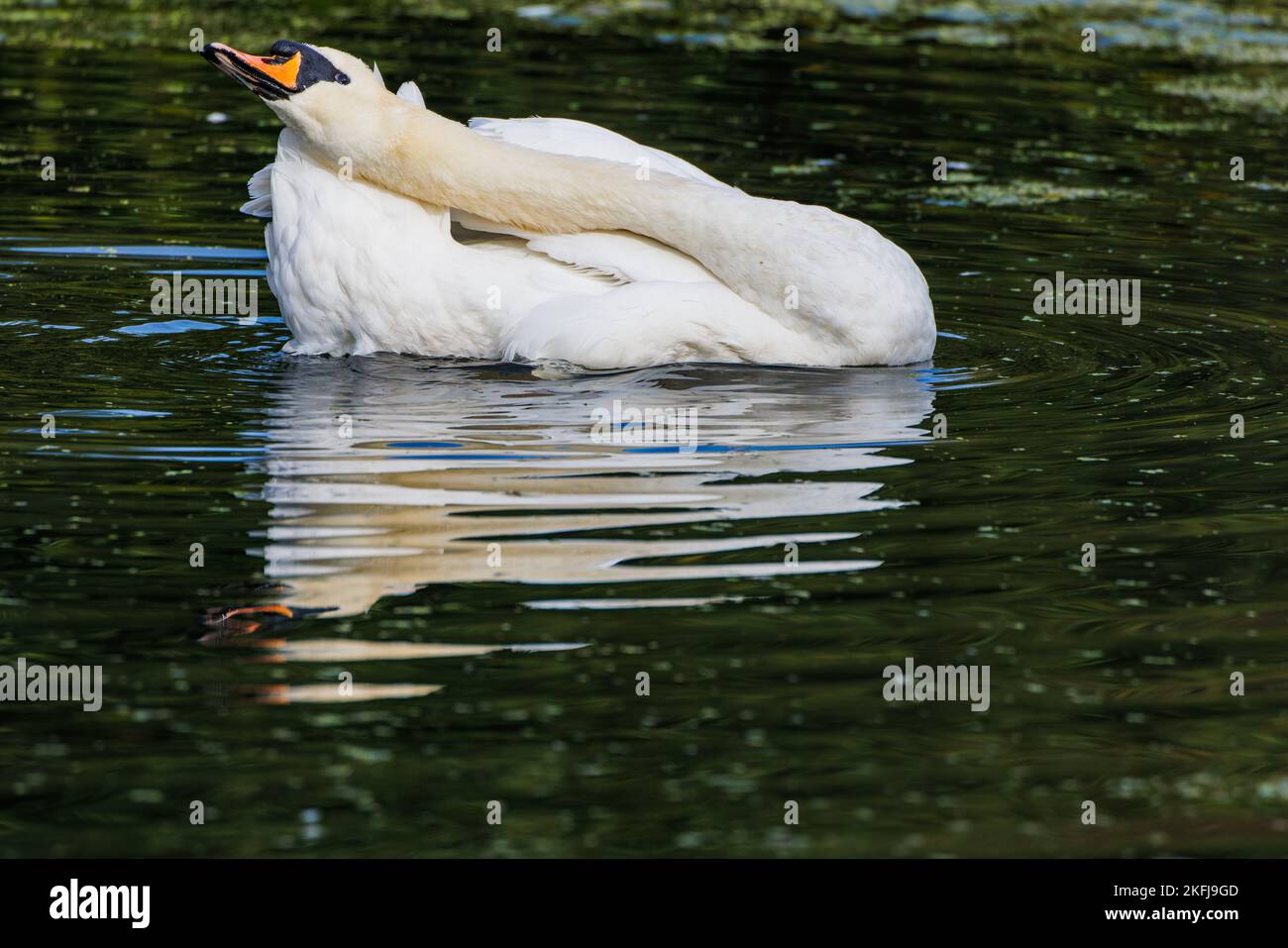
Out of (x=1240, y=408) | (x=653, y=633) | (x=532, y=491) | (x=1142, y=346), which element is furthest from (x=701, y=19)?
(x=653, y=633)

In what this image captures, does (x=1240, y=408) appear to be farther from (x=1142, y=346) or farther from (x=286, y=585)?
(x=286, y=585)

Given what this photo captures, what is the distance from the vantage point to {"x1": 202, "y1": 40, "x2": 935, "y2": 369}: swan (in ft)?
29.9

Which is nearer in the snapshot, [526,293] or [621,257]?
[526,293]

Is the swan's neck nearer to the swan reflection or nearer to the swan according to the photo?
the swan

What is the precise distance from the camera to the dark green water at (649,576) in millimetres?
5082

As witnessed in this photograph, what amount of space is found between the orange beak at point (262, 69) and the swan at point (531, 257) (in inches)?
0.4

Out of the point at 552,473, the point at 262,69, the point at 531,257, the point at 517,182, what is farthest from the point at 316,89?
the point at 552,473

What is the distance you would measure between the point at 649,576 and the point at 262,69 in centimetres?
340

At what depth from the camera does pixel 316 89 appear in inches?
358

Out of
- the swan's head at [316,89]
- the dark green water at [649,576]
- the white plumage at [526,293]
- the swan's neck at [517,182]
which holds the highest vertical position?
the swan's head at [316,89]

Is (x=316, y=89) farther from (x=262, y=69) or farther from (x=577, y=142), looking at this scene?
(x=577, y=142)

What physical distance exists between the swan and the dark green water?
200 mm

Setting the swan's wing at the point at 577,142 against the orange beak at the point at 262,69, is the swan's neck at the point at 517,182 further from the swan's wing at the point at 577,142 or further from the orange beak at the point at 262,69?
the orange beak at the point at 262,69

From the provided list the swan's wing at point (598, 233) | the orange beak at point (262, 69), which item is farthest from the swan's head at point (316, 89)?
the swan's wing at point (598, 233)
